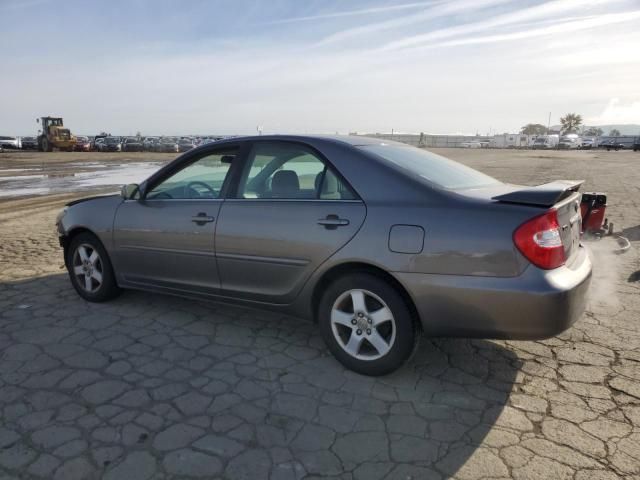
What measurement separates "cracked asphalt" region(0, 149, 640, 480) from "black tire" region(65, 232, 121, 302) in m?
0.20

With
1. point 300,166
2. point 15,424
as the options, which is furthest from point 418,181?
point 15,424

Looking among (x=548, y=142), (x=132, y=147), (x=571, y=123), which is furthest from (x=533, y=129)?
(x=132, y=147)

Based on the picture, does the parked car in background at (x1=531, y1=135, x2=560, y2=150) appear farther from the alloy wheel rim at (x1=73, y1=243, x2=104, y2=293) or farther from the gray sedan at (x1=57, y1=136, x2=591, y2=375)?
the alloy wheel rim at (x1=73, y1=243, x2=104, y2=293)

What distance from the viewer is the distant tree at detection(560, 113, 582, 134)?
364 feet

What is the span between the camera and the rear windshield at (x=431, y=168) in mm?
3240

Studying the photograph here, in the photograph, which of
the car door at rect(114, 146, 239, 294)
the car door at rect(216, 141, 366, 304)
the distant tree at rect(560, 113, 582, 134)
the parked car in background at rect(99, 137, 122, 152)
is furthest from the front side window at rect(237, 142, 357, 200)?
the distant tree at rect(560, 113, 582, 134)

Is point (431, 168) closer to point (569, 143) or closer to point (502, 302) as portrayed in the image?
point (502, 302)

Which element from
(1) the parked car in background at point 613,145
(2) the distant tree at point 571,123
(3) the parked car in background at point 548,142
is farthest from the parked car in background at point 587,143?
(2) the distant tree at point 571,123

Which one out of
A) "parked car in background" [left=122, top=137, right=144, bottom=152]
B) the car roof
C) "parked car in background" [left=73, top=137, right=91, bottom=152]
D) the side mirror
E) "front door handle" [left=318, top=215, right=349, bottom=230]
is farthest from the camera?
"parked car in background" [left=122, top=137, right=144, bottom=152]

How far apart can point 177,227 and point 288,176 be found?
1034 mm

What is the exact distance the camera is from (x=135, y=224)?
13.8 feet

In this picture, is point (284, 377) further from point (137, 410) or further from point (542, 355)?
A: point (542, 355)

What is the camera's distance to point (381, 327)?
10.4ft

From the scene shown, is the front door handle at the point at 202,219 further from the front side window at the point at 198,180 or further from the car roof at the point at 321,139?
the car roof at the point at 321,139
